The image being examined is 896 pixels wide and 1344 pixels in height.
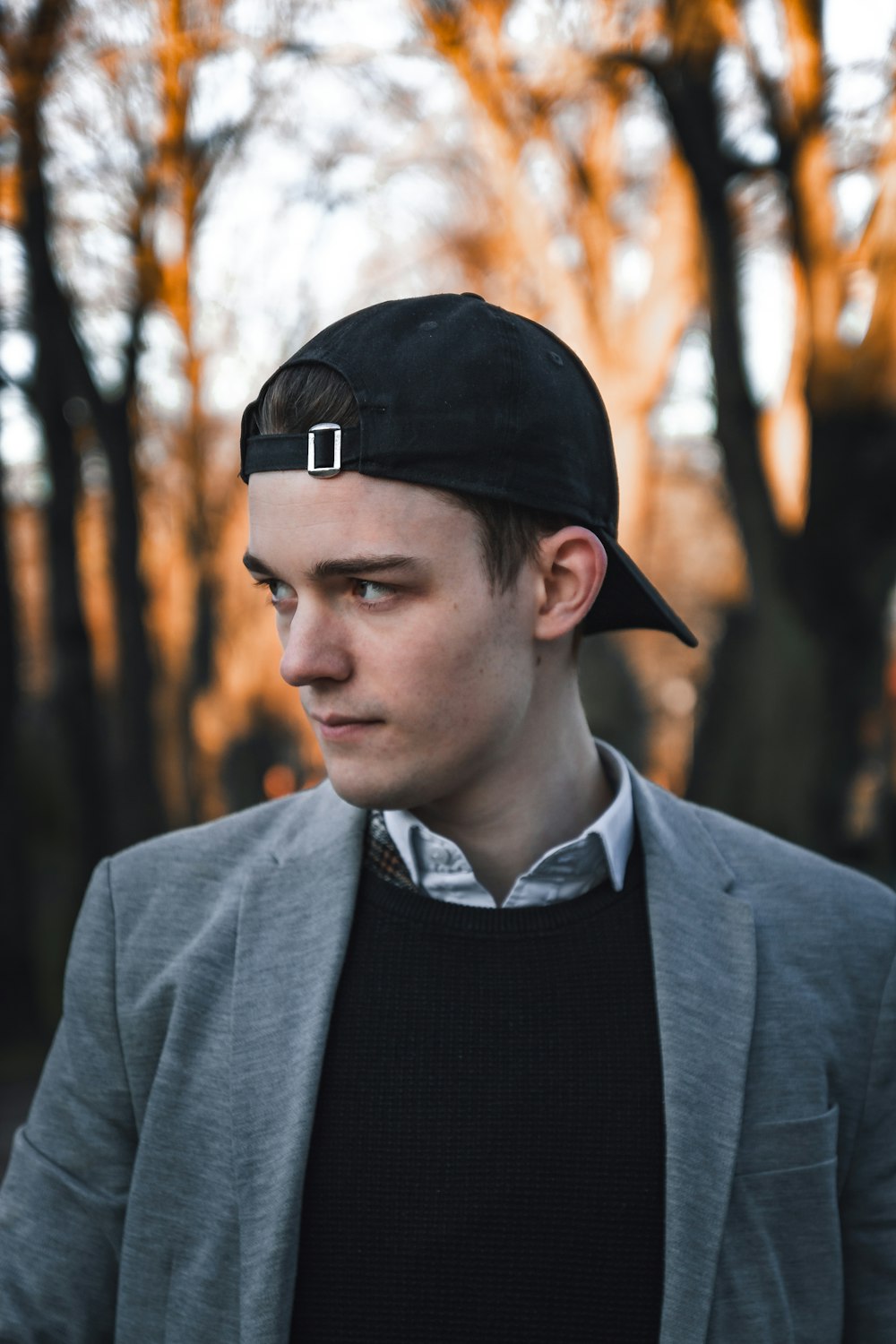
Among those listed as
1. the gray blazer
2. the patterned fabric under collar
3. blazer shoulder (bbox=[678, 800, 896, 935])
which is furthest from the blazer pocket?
the patterned fabric under collar

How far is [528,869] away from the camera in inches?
94.5

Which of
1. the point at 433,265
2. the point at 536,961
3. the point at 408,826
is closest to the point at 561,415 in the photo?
the point at 408,826

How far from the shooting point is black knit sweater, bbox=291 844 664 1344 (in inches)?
80.7

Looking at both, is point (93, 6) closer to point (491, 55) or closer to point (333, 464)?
point (491, 55)

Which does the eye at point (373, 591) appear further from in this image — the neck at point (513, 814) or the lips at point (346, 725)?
the neck at point (513, 814)

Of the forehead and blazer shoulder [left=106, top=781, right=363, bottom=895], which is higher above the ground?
the forehead

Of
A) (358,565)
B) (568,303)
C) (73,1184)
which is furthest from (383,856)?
(568,303)

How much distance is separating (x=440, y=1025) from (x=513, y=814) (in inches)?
16.1

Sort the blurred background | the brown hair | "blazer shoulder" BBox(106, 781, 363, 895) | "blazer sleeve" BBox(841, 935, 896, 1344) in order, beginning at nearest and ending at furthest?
the brown hair < "blazer sleeve" BBox(841, 935, 896, 1344) < "blazer shoulder" BBox(106, 781, 363, 895) < the blurred background

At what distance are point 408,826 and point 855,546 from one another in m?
5.15

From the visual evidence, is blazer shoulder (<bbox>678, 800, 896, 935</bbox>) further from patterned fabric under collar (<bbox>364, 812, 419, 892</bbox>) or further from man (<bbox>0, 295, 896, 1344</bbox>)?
patterned fabric under collar (<bbox>364, 812, 419, 892</bbox>)

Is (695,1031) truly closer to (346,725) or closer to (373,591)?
(346,725)

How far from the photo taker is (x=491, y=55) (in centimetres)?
802

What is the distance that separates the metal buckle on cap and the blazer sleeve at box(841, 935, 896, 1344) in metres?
1.37
